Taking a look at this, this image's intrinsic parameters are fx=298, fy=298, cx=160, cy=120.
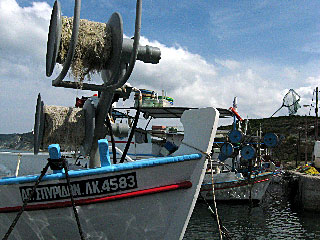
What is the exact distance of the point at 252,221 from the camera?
1496 cm

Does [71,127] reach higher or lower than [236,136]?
higher

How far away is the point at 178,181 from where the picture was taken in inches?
193

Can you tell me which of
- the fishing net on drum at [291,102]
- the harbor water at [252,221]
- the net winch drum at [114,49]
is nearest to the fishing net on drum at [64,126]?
the net winch drum at [114,49]

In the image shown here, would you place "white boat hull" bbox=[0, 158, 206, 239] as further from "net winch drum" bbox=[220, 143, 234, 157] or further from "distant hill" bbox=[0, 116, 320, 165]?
"distant hill" bbox=[0, 116, 320, 165]

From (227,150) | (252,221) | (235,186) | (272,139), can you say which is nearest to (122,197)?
(252,221)

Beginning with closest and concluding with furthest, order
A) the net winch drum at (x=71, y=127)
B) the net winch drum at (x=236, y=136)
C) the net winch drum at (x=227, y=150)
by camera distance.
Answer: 1. the net winch drum at (x=71, y=127)
2. the net winch drum at (x=236, y=136)
3. the net winch drum at (x=227, y=150)

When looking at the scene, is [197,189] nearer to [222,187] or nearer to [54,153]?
[54,153]

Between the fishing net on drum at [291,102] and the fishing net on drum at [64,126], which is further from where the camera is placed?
the fishing net on drum at [291,102]

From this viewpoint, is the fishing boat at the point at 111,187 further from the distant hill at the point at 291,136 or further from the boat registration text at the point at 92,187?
the distant hill at the point at 291,136

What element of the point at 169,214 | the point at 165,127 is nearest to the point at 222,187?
the point at 165,127

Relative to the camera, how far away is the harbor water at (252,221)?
12625mm

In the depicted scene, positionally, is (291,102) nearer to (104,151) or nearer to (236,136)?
(236,136)

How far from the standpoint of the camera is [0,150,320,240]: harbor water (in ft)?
41.4

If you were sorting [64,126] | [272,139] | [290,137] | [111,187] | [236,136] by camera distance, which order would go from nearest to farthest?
[111,187], [64,126], [272,139], [236,136], [290,137]
